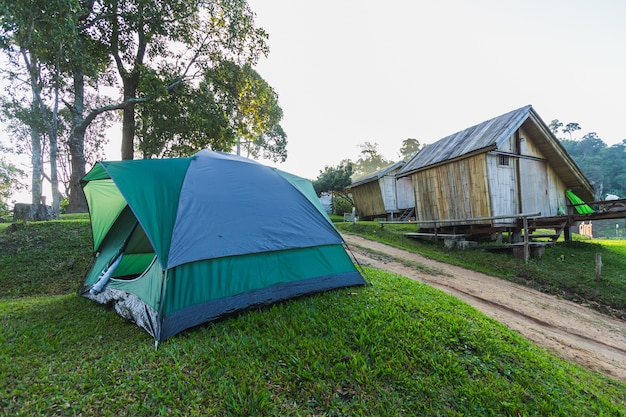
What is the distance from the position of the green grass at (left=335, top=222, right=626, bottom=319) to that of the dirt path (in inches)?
26.6

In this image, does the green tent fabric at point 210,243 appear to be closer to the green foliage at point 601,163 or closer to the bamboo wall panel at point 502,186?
the bamboo wall panel at point 502,186

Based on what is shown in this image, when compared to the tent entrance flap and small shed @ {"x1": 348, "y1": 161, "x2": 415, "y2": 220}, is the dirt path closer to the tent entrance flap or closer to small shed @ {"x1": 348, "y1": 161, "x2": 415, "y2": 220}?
the tent entrance flap

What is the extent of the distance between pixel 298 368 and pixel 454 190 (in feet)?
34.2

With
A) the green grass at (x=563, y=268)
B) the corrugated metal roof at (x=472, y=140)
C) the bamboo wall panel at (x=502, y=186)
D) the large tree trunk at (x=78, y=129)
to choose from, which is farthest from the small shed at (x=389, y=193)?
the large tree trunk at (x=78, y=129)

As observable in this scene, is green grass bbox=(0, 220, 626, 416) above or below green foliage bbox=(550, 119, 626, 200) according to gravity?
below

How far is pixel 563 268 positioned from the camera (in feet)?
27.6

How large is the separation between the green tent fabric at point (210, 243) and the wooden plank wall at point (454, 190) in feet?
25.4

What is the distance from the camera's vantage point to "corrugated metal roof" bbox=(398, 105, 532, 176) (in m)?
9.59

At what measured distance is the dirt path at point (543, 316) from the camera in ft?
12.9

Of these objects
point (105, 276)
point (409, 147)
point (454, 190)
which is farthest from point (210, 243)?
point (409, 147)

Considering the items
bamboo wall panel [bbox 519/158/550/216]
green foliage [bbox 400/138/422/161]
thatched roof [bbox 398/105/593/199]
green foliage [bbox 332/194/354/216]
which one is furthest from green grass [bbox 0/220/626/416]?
green foliage [bbox 400/138/422/161]

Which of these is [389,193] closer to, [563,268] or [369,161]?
[563,268]

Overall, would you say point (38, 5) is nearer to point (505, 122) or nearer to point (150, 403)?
point (150, 403)

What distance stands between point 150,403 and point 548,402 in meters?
3.36
